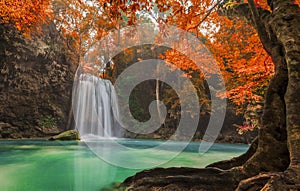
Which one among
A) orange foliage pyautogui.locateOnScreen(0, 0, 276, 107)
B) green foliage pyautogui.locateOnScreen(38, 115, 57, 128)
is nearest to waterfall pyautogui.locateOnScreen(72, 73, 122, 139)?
green foliage pyautogui.locateOnScreen(38, 115, 57, 128)

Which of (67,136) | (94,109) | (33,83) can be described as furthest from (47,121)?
A: (94,109)

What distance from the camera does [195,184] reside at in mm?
2500

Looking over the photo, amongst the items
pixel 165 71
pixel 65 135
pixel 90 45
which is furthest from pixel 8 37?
pixel 165 71

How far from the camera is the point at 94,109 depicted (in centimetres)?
1662

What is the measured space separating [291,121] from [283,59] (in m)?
1.07

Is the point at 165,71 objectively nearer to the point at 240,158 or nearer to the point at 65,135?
the point at 65,135

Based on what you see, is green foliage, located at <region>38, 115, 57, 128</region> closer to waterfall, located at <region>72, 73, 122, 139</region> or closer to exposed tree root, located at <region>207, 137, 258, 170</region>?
waterfall, located at <region>72, 73, 122, 139</region>

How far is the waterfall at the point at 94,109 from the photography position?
15933 mm

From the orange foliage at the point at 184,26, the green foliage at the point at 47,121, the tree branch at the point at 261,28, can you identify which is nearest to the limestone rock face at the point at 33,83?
the green foliage at the point at 47,121

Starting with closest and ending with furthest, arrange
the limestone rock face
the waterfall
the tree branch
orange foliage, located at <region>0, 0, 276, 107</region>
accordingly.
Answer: the tree branch
orange foliage, located at <region>0, 0, 276, 107</region>
the limestone rock face
the waterfall

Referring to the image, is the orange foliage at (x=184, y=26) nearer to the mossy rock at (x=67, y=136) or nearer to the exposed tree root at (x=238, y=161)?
the exposed tree root at (x=238, y=161)

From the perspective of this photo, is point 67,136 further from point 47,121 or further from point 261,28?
point 261,28

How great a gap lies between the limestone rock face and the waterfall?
32.8 inches

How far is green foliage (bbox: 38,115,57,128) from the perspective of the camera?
13648 millimetres
